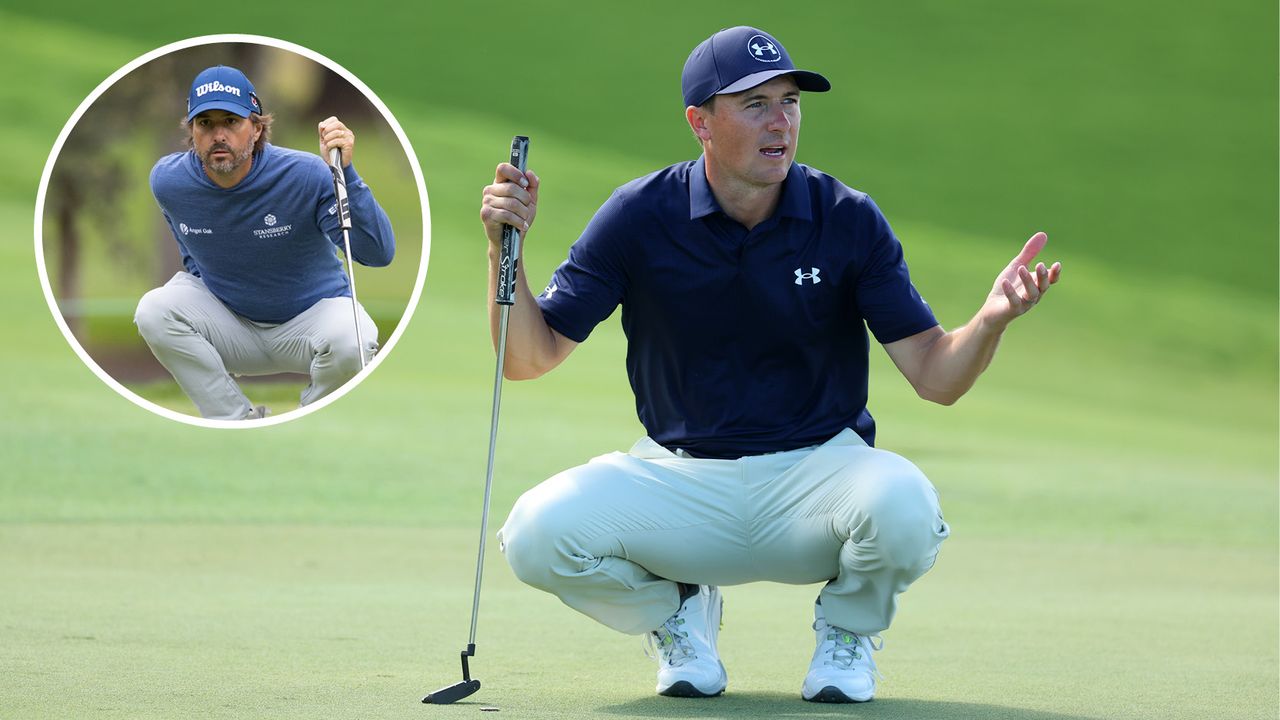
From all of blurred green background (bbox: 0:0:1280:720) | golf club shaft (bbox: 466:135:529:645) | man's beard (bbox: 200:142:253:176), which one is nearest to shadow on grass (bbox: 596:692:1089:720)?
blurred green background (bbox: 0:0:1280:720)

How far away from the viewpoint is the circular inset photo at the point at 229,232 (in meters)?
3.07

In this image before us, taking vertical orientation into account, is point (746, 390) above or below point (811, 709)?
above

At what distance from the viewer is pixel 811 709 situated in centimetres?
326

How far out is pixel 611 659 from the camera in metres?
3.96

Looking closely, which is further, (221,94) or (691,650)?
(691,650)

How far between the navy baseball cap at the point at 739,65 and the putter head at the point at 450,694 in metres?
1.31

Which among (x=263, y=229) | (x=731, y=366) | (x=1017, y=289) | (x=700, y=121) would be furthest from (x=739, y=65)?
(x=263, y=229)

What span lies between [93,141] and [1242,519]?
5.94m

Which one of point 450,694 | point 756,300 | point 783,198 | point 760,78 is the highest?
point 760,78

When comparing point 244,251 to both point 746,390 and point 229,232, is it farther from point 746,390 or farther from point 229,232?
point 746,390

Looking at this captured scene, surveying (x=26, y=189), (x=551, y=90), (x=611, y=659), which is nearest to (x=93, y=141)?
(x=611, y=659)

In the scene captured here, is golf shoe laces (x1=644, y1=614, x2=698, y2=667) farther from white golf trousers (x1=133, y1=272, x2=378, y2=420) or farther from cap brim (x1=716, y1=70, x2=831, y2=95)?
cap brim (x1=716, y1=70, x2=831, y2=95)

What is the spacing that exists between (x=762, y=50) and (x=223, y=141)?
1.18 m

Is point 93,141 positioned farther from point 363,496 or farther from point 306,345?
point 363,496
